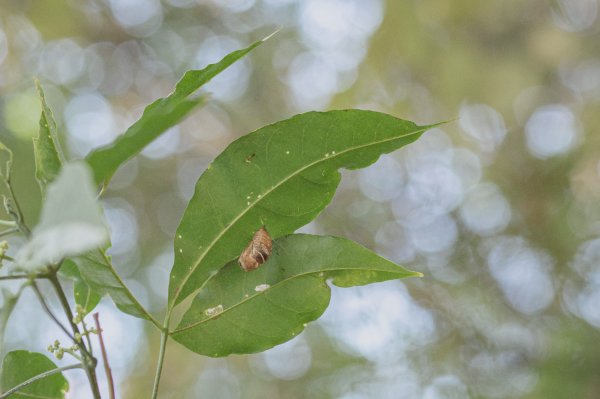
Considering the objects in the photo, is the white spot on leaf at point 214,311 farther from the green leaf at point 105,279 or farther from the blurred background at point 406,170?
the blurred background at point 406,170

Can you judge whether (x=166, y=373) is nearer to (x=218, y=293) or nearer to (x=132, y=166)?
(x=132, y=166)

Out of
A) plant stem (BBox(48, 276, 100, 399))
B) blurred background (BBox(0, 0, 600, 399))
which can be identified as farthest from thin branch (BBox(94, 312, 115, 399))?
blurred background (BBox(0, 0, 600, 399))

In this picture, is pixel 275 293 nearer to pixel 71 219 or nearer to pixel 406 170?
pixel 71 219

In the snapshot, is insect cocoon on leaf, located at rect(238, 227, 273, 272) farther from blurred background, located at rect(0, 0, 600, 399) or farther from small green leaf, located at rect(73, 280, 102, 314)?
blurred background, located at rect(0, 0, 600, 399)

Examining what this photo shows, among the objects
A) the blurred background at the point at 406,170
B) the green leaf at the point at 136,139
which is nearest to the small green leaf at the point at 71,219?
the green leaf at the point at 136,139

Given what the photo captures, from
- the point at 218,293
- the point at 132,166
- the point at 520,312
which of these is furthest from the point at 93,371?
the point at 132,166

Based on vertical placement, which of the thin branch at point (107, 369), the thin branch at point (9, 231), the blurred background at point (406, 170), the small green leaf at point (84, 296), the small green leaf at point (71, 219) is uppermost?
the blurred background at point (406, 170)

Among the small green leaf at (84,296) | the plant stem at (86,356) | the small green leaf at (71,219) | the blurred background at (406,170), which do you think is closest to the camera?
the small green leaf at (71,219)
